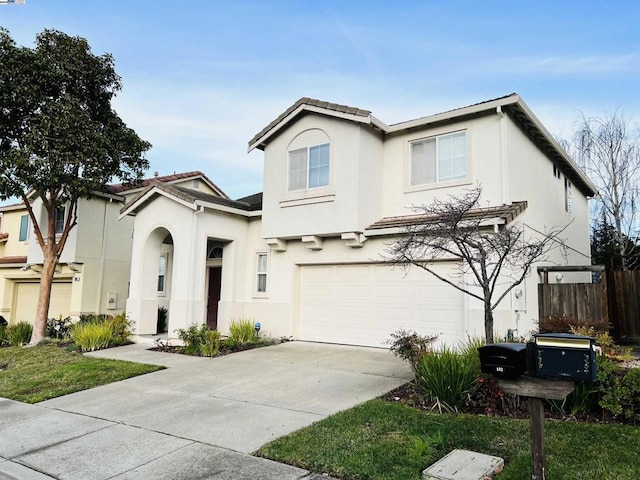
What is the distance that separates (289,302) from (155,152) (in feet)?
→ 24.4

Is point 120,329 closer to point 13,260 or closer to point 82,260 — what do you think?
point 82,260

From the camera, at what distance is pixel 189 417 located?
694cm

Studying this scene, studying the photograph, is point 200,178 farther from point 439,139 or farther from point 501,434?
point 501,434

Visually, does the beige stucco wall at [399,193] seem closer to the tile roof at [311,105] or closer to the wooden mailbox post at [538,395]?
the tile roof at [311,105]

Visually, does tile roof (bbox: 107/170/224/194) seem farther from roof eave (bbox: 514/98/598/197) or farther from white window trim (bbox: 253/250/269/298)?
roof eave (bbox: 514/98/598/197)

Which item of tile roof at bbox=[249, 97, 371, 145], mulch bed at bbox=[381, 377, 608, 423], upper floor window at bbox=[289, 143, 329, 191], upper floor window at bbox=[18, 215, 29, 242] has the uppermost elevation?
tile roof at bbox=[249, 97, 371, 145]

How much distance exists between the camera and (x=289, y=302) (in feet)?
46.7

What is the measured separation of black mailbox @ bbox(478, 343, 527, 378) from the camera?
417cm

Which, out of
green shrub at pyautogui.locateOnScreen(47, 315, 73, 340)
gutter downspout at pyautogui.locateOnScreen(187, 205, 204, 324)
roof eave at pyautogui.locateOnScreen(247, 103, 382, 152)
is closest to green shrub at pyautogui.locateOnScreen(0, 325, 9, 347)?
green shrub at pyautogui.locateOnScreen(47, 315, 73, 340)

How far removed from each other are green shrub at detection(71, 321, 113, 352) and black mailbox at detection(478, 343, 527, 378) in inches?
480

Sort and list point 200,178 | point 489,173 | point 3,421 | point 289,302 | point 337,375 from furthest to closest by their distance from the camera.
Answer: point 200,178
point 289,302
point 489,173
point 337,375
point 3,421

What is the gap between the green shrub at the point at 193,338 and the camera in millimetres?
12422

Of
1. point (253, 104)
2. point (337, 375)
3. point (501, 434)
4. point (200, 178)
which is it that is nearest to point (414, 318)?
point (337, 375)

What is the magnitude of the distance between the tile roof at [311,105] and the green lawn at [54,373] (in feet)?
24.5
